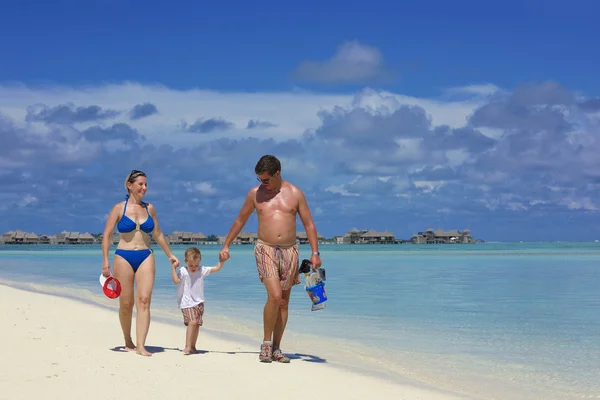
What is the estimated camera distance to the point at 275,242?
267 inches

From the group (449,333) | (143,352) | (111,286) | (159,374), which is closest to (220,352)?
(143,352)

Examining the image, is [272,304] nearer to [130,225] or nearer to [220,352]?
[220,352]

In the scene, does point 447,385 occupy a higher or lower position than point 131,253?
lower

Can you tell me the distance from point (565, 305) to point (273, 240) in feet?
34.6

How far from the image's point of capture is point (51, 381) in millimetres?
5441

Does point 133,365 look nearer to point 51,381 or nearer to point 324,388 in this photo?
point 51,381

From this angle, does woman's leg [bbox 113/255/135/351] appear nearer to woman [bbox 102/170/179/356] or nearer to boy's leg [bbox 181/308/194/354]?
woman [bbox 102/170/179/356]

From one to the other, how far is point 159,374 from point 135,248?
142 centimetres

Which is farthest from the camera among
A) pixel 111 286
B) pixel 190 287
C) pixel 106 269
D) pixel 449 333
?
pixel 449 333

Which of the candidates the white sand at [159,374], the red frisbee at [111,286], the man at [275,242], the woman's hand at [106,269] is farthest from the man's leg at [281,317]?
the woman's hand at [106,269]

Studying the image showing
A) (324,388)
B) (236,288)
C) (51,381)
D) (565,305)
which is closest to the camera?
(51,381)

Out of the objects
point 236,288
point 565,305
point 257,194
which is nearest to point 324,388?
point 257,194

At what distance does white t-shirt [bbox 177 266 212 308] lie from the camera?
7227mm

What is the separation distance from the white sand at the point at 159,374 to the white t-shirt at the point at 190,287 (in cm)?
53
